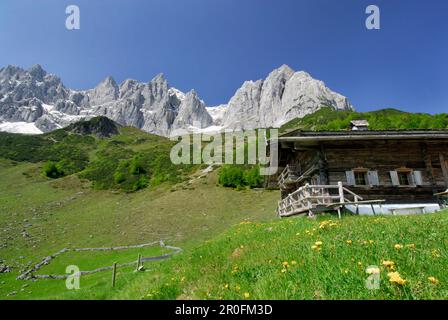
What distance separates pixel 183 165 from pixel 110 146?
218ft

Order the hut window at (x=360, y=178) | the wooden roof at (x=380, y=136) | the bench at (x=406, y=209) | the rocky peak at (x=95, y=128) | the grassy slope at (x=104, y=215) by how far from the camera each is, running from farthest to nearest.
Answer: the rocky peak at (x=95, y=128) → the grassy slope at (x=104, y=215) → the hut window at (x=360, y=178) → the wooden roof at (x=380, y=136) → the bench at (x=406, y=209)

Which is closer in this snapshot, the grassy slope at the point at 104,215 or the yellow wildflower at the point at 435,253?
the yellow wildflower at the point at 435,253

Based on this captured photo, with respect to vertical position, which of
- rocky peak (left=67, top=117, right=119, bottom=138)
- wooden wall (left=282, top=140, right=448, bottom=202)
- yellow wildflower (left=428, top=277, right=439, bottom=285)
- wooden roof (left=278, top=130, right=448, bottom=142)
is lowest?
yellow wildflower (left=428, top=277, right=439, bottom=285)

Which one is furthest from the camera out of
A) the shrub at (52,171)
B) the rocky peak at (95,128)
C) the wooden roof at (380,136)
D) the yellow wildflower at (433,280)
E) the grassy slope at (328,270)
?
the rocky peak at (95,128)

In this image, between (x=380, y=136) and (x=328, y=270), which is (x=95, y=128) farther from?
(x=328, y=270)

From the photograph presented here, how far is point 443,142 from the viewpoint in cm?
1991

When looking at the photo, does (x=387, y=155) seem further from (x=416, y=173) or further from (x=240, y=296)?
(x=240, y=296)

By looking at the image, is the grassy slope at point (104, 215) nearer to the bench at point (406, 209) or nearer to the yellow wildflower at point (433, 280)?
the bench at point (406, 209)

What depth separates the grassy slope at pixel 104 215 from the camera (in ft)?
115

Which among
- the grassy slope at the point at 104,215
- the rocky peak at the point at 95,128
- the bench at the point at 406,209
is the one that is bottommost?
the grassy slope at the point at 104,215

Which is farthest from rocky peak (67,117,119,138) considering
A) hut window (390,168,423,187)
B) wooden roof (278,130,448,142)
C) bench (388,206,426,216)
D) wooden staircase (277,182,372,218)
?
bench (388,206,426,216)

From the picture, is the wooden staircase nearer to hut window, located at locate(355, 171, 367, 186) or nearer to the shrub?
Answer: hut window, located at locate(355, 171, 367, 186)

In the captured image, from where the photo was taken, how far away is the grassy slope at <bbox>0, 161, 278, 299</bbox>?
1375 inches

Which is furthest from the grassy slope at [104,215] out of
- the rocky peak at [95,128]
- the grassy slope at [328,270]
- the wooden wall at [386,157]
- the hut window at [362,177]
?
the rocky peak at [95,128]
